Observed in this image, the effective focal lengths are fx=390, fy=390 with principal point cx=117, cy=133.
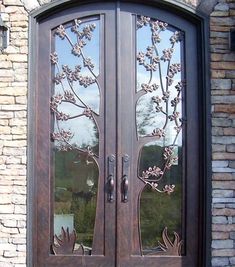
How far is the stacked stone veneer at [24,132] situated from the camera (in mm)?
3023

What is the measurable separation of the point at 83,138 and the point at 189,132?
855 millimetres

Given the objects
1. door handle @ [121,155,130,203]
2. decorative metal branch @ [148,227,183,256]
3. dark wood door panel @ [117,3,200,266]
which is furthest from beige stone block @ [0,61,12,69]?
decorative metal branch @ [148,227,183,256]

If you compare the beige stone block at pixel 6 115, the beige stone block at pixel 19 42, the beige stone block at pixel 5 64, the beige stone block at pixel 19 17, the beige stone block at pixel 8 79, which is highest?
the beige stone block at pixel 19 17

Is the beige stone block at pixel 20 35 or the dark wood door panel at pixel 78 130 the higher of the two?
the beige stone block at pixel 20 35

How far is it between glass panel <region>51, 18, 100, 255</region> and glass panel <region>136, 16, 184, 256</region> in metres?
0.38

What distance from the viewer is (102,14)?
10.4 ft

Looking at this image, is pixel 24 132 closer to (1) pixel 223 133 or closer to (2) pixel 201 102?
(2) pixel 201 102

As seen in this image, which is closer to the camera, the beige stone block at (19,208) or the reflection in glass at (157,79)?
the beige stone block at (19,208)

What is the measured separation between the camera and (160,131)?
10.3 ft

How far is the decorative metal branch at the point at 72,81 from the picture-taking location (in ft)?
10.3

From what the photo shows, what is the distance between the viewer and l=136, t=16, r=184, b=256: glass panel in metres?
3.12

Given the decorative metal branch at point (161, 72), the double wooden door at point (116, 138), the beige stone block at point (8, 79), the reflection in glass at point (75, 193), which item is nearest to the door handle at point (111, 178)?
the double wooden door at point (116, 138)

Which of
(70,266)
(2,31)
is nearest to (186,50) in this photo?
(2,31)

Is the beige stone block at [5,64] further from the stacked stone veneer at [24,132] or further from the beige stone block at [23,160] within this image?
the beige stone block at [23,160]
